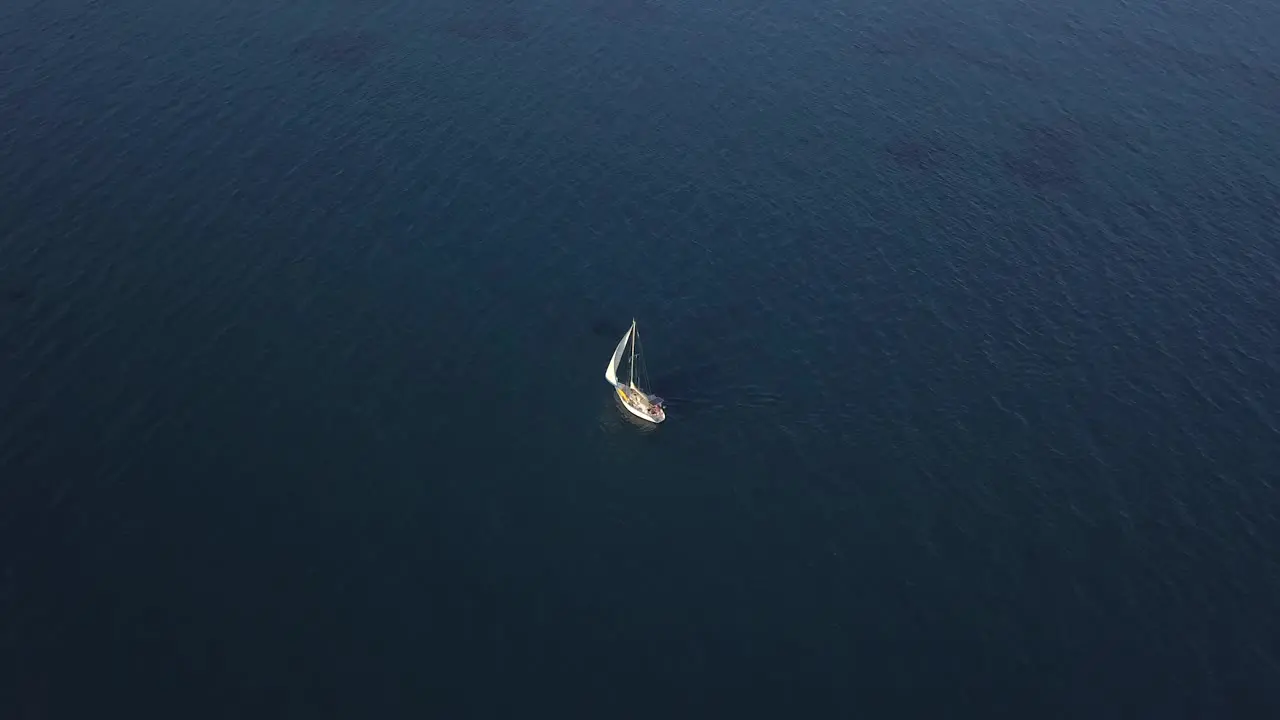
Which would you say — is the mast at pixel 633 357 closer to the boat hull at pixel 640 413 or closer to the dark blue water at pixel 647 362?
the boat hull at pixel 640 413

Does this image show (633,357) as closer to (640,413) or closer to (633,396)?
(633,396)

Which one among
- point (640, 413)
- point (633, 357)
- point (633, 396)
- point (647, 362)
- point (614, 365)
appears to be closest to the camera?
point (640, 413)

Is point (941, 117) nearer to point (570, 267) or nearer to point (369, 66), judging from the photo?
point (570, 267)

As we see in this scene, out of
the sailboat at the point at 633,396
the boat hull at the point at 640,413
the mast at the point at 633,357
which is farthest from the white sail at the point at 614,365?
the mast at the point at 633,357

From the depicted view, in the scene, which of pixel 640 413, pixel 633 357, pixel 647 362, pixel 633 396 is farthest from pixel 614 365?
pixel 647 362

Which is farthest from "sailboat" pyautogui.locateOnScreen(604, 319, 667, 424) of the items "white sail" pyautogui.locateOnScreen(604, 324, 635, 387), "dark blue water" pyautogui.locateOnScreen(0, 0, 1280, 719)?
"dark blue water" pyautogui.locateOnScreen(0, 0, 1280, 719)
